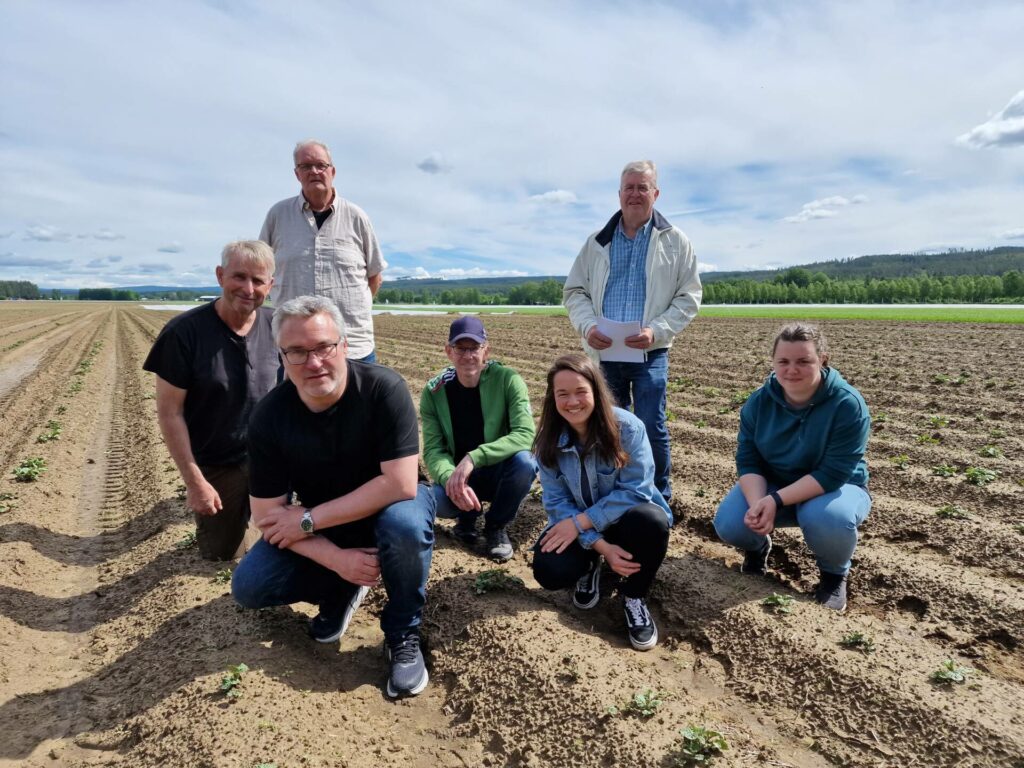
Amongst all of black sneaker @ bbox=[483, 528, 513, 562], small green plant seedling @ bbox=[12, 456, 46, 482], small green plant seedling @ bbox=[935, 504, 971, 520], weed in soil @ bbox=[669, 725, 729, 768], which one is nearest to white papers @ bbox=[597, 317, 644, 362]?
black sneaker @ bbox=[483, 528, 513, 562]

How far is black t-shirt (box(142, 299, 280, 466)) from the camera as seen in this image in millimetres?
3629

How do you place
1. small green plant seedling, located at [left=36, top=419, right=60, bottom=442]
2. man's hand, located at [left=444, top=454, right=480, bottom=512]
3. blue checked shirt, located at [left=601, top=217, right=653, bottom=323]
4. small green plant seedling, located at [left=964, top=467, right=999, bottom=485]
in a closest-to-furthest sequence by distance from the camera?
man's hand, located at [left=444, top=454, right=480, bottom=512] → blue checked shirt, located at [left=601, top=217, right=653, bottom=323] → small green plant seedling, located at [left=964, top=467, right=999, bottom=485] → small green plant seedling, located at [left=36, top=419, right=60, bottom=442]

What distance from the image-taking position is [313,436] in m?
2.94

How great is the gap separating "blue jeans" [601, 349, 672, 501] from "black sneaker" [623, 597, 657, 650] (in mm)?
1301

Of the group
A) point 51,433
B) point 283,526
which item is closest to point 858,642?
point 283,526

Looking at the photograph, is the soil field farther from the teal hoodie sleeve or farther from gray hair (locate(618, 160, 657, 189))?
gray hair (locate(618, 160, 657, 189))

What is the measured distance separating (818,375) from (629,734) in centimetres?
219

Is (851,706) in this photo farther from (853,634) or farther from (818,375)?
(818,375)

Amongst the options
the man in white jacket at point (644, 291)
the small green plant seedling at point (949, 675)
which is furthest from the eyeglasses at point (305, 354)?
the small green plant seedling at point (949, 675)

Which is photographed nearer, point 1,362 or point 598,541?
point 598,541

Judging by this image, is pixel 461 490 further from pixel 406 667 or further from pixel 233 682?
pixel 233 682

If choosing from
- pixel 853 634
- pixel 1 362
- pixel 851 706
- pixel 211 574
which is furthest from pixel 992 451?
pixel 1 362

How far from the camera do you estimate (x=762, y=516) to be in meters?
3.47

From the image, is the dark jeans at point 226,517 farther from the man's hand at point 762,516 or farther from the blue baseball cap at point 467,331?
the man's hand at point 762,516
